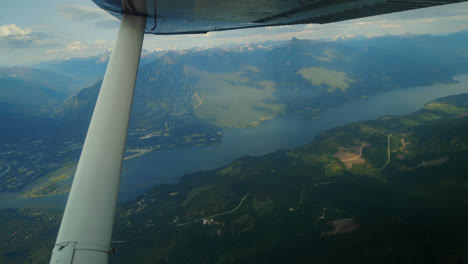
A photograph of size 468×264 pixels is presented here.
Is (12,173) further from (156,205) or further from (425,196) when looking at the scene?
(425,196)

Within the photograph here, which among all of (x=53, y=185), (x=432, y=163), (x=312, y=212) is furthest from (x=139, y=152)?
(x=432, y=163)

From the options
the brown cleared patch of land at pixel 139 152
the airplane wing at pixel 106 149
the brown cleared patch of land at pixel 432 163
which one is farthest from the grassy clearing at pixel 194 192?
the airplane wing at pixel 106 149

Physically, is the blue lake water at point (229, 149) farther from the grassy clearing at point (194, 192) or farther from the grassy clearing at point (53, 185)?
the grassy clearing at point (194, 192)

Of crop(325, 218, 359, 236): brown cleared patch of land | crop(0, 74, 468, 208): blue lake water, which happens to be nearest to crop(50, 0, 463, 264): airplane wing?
crop(325, 218, 359, 236): brown cleared patch of land

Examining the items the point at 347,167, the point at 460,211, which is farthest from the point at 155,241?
the point at 460,211

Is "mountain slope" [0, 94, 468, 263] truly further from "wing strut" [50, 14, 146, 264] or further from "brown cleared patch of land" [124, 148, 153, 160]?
"wing strut" [50, 14, 146, 264]
